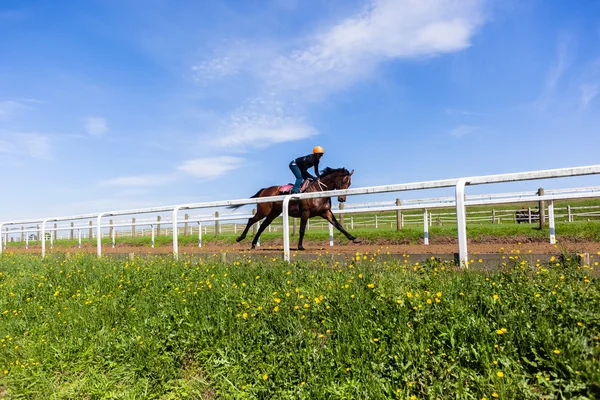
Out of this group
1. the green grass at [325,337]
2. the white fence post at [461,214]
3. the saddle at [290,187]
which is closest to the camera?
the green grass at [325,337]

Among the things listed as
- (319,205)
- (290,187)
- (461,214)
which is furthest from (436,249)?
(461,214)

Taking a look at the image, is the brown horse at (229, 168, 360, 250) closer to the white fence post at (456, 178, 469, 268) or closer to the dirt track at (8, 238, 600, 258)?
the dirt track at (8, 238, 600, 258)

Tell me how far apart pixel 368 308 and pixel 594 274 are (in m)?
2.33

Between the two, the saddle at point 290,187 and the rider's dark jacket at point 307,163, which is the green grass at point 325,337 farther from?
the rider's dark jacket at point 307,163

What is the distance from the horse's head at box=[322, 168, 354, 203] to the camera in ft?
35.8

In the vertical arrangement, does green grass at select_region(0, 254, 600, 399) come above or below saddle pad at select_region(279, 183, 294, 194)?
below

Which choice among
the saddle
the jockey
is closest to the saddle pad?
the saddle

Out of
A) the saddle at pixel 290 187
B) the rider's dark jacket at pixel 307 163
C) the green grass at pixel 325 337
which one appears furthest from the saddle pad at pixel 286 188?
the green grass at pixel 325 337

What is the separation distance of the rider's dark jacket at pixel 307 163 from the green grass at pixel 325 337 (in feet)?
16.5

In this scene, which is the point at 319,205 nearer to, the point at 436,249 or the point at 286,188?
the point at 286,188

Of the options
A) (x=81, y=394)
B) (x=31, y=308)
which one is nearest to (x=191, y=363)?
(x=81, y=394)

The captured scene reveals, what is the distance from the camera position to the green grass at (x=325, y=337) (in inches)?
143

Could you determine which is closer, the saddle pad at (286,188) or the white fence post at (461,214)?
the white fence post at (461,214)

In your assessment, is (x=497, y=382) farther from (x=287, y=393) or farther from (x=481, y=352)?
(x=287, y=393)
